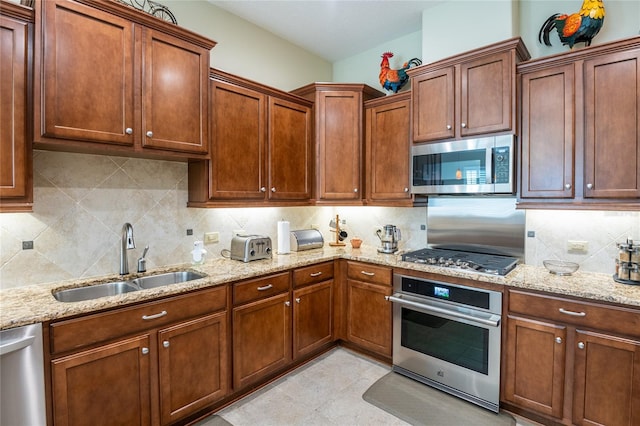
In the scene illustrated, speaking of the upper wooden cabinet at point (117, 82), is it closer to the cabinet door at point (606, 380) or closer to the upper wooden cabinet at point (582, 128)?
the upper wooden cabinet at point (582, 128)

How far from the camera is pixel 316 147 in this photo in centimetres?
326

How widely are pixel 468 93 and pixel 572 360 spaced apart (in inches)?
77.2

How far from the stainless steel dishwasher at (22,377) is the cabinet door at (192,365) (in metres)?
0.55

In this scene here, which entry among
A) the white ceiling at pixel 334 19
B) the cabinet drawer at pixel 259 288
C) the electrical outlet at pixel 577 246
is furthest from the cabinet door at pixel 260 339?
the white ceiling at pixel 334 19

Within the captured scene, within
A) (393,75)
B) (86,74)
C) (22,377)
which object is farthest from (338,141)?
(22,377)

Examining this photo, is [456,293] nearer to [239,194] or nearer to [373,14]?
[239,194]

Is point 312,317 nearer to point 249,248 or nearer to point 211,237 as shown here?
point 249,248

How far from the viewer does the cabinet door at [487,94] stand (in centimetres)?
236

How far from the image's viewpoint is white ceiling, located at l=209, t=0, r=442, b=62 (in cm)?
286

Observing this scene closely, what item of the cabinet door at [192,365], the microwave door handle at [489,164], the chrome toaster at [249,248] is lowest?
the cabinet door at [192,365]

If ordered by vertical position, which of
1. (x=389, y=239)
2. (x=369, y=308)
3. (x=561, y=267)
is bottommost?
(x=369, y=308)

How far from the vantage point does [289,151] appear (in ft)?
10.1

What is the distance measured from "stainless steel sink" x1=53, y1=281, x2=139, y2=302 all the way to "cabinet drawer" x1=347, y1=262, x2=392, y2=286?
1.76 m

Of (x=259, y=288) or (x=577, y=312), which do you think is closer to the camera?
(x=577, y=312)
